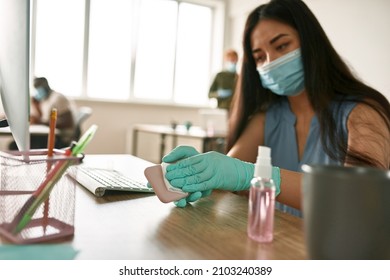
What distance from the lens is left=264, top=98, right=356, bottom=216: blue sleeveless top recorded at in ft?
3.72

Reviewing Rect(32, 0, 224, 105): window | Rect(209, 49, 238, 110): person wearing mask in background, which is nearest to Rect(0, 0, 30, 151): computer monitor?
Rect(209, 49, 238, 110): person wearing mask in background

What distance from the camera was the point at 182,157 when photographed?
75 cm

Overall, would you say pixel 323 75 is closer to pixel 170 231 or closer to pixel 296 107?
pixel 296 107

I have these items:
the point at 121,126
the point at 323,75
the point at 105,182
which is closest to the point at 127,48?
the point at 121,126

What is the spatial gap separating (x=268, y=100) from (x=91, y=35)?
4.31 metres

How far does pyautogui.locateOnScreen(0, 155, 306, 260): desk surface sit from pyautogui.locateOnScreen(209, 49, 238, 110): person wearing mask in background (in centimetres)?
392

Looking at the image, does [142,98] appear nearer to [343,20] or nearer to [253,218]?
[343,20]

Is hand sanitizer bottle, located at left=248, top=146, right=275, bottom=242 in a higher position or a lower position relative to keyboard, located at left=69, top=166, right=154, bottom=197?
higher

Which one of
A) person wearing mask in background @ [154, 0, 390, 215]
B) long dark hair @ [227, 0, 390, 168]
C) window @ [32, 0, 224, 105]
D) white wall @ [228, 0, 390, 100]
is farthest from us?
window @ [32, 0, 224, 105]

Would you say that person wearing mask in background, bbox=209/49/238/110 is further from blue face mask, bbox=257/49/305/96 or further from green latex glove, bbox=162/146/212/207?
green latex glove, bbox=162/146/212/207

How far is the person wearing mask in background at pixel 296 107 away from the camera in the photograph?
911 mm

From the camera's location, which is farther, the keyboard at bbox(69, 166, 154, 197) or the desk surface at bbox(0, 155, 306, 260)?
the keyboard at bbox(69, 166, 154, 197)
